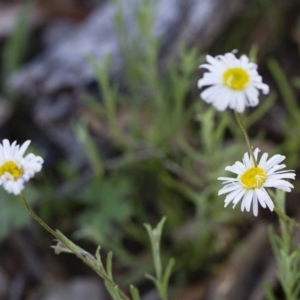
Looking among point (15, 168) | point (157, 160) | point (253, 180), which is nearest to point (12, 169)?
point (15, 168)

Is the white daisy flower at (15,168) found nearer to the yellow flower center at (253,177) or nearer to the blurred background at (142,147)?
the yellow flower center at (253,177)

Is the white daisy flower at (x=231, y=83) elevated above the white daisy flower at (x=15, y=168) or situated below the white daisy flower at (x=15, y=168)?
above

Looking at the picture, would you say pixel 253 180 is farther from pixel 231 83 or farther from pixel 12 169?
pixel 12 169

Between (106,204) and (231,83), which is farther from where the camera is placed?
(106,204)

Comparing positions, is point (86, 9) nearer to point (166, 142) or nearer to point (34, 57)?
point (34, 57)

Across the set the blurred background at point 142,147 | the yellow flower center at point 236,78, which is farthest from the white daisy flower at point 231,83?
the blurred background at point 142,147

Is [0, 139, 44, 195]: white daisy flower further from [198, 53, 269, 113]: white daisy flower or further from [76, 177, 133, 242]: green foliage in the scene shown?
[76, 177, 133, 242]: green foliage
